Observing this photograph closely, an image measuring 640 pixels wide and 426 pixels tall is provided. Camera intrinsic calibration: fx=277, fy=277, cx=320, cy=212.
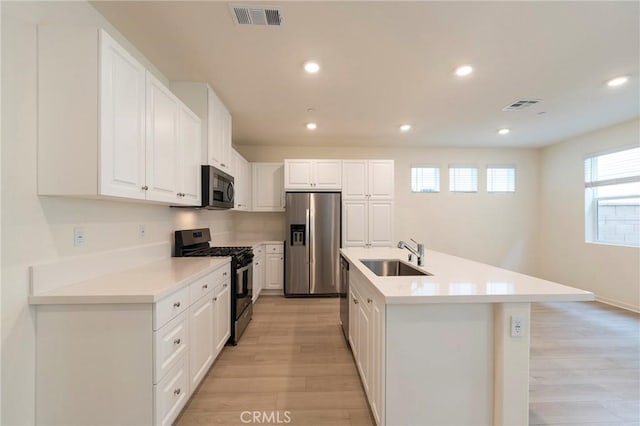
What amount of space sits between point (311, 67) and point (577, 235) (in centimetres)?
539

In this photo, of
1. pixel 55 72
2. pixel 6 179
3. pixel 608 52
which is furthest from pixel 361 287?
pixel 608 52

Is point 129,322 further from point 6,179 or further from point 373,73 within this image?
point 373,73

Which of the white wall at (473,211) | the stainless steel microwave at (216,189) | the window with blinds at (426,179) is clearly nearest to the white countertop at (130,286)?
the stainless steel microwave at (216,189)

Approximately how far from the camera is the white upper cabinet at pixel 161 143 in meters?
1.95

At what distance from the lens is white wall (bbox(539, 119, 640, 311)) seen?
4.02 meters

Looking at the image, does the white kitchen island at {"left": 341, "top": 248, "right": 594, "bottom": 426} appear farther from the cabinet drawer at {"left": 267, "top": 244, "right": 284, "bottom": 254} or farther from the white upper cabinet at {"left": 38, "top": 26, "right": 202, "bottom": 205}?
the cabinet drawer at {"left": 267, "top": 244, "right": 284, "bottom": 254}

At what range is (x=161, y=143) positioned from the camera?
211 cm

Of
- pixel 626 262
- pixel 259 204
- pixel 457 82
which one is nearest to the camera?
pixel 457 82

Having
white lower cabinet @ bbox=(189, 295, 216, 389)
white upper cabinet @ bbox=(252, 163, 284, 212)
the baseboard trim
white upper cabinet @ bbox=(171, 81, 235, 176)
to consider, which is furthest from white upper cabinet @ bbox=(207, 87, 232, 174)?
the baseboard trim

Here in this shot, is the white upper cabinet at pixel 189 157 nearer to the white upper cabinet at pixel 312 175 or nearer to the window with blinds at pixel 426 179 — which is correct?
the white upper cabinet at pixel 312 175

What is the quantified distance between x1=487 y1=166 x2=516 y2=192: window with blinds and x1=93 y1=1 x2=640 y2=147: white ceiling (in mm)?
1650

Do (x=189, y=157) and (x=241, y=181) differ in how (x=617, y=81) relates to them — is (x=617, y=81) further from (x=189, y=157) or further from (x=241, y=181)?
(x=241, y=181)

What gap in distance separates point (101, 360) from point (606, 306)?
6120 mm

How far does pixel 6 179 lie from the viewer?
1.34m
